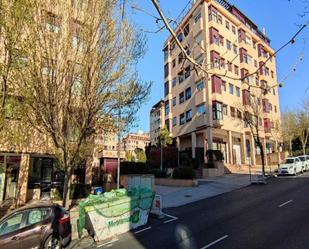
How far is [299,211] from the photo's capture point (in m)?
11.3

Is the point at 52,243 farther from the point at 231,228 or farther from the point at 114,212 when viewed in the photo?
the point at 231,228

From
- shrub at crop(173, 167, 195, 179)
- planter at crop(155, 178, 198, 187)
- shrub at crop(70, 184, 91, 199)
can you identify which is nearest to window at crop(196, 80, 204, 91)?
shrub at crop(173, 167, 195, 179)

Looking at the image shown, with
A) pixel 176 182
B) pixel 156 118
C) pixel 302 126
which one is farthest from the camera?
pixel 156 118

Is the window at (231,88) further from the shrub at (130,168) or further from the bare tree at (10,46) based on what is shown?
the bare tree at (10,46)

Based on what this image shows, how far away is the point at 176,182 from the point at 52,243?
53.8ft

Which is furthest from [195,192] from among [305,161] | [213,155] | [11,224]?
[305,161]

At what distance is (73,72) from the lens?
11.6 metres

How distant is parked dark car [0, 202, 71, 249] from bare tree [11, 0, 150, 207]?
364 centimetres

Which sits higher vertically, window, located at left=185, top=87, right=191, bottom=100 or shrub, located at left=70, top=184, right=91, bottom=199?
window, located at left=185, top=87, right=191, bottom=100

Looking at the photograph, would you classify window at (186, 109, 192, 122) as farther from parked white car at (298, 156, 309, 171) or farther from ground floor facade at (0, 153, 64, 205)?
ground floor facade at (0, 153, 64, 205)

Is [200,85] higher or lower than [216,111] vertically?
higher

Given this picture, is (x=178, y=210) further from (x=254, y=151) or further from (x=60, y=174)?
(x=254, y=151)

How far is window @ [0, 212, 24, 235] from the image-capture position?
7.78 meters

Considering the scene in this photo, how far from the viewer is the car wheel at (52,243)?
8.12 metres
